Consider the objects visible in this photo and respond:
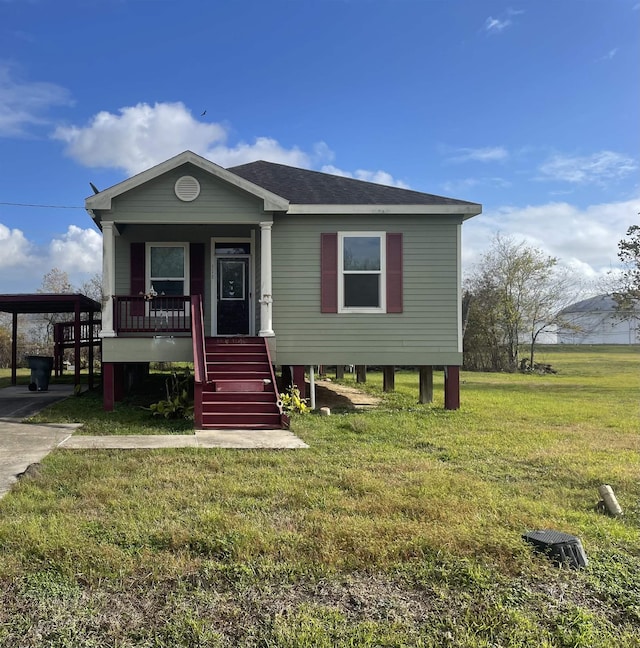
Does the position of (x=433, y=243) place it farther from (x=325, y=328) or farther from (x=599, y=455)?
(x=599, y=455)

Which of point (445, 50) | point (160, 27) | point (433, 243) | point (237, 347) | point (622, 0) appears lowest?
point (237, 347)

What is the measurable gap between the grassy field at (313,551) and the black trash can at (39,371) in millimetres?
7678

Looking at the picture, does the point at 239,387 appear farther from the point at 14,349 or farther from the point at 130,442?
the point at 14,349

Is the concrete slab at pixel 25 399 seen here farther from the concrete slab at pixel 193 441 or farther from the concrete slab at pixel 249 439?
the concrete slab at pixel 249 439

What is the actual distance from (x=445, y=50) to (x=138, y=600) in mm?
10385

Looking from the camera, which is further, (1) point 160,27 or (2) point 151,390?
(2) point 151,390

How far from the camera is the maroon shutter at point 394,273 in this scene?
33.6 feet

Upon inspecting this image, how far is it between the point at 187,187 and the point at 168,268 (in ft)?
7.57

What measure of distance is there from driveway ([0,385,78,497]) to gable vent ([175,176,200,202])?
422 centimetres

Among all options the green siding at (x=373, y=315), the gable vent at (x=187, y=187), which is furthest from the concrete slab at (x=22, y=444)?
the gable vent at (x=187, y=187)

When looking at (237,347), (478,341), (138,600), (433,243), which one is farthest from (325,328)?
(478,341)

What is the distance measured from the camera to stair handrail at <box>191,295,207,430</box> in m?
7.99

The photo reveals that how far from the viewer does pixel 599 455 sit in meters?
6.43

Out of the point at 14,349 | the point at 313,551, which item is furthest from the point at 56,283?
the point at 313,551
